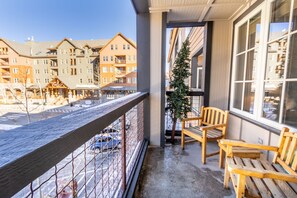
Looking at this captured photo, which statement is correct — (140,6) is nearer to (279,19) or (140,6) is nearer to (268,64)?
(279,19)

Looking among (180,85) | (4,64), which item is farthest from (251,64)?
(4,64)

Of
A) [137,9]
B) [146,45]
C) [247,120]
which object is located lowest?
[247,120]

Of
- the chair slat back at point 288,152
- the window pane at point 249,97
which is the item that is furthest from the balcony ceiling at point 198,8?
the chair slat back at point 288,152

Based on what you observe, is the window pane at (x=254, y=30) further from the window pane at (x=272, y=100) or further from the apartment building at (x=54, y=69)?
the apartment building at (x=54, y=69)

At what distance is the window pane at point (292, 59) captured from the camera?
1.63 m

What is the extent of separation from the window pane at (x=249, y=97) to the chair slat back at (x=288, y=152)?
35.8 inches

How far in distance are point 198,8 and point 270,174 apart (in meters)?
2.34

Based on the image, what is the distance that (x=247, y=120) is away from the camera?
2363 mm

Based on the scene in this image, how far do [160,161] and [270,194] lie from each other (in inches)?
54.6

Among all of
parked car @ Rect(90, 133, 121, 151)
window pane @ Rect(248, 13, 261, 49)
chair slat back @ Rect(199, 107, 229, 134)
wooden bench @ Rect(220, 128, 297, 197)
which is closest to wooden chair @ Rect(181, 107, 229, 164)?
chair slat back @ Rect(199, 107, 229, 134)

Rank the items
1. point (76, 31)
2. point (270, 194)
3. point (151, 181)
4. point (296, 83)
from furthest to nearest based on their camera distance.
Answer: point (76, 31) < point (151, 181) < point (296, 83) < point (270, 194)

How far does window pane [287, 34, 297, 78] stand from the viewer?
1.63 metres

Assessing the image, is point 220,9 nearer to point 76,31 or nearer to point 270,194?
point 270,194

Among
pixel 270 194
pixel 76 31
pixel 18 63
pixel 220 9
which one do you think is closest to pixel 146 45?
pixel 220 9
